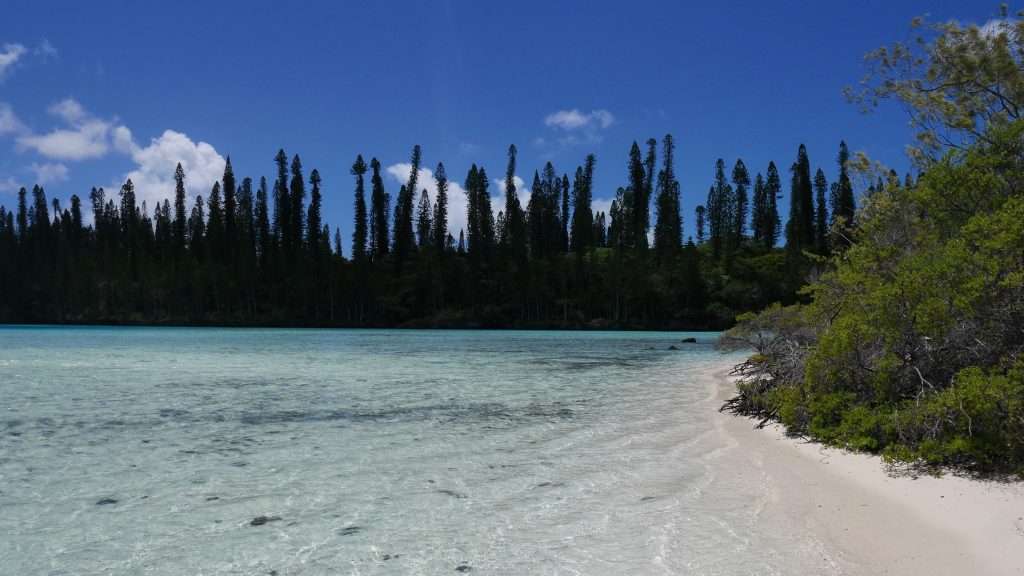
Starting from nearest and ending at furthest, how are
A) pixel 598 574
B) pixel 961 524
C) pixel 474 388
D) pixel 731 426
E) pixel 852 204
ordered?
pixel 598 574 → pixel 961 524 → pixel 731 426 → pixel 474 388 → pixel 852 204

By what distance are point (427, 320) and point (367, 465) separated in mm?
64495

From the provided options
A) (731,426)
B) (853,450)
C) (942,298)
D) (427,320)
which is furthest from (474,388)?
(427,320)

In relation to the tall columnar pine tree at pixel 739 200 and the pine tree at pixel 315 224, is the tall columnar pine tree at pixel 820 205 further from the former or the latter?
the pine tree at pixel 315 224

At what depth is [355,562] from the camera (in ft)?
14.1

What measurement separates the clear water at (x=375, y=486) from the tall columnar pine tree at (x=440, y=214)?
6995 cm

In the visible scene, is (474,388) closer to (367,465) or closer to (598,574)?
(367,465)

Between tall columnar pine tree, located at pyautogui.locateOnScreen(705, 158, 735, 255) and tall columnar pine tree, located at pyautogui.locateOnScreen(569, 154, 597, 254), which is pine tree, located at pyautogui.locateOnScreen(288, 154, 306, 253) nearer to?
tall columnar pine tree, located at pyautogui.locateOnScreen(569, 154, 597, 254)

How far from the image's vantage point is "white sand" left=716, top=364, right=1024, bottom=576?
410 cm

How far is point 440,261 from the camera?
78.1m

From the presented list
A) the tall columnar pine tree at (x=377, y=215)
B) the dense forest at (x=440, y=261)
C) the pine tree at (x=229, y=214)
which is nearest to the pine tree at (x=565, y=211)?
the dense forest at (x=440, y=261)

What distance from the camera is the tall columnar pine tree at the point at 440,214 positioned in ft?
271

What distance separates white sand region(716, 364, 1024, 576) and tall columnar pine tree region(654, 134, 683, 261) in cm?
7189

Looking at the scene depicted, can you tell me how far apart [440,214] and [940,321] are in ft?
264

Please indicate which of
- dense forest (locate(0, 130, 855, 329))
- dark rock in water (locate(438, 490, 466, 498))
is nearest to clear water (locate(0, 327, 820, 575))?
dark rock in water (locate(438, 490, 466, 498))
